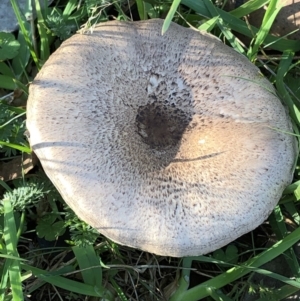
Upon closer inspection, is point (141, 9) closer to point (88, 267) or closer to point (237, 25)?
point (237, 25)

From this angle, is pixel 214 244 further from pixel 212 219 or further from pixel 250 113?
pixel 250 113

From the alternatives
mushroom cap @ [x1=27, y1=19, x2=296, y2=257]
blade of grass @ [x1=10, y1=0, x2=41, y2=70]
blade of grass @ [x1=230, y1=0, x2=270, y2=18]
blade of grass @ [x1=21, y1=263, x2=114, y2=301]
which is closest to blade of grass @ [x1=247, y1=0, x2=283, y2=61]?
blade of grass @ [x1=230, y1=0, x2=270, y2=18]

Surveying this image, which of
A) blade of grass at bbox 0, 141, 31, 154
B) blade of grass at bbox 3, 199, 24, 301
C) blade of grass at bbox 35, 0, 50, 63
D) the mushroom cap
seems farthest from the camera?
blade of grass at bbox 35, 0, 50, 63

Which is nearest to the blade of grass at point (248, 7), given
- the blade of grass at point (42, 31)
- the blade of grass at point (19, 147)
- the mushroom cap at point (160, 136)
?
Answer: the mushroom cap at point (160, 136)

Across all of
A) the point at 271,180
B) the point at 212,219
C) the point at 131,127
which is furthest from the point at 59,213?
the point at 271,180

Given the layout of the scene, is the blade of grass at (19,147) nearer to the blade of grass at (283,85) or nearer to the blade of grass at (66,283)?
the blade of grass at (66,283)

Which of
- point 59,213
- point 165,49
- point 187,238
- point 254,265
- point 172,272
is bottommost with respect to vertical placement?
point 172,272

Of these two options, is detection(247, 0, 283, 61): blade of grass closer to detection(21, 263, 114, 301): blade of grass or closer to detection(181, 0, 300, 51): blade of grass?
detection(181, 0, 300, 51): blade of grass
